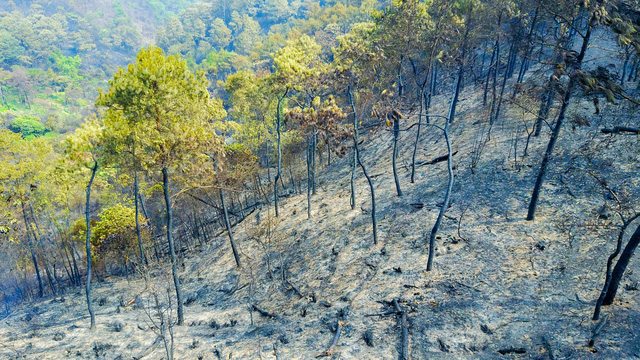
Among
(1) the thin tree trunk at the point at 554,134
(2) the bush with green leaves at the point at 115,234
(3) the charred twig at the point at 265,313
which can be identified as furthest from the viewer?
(2) the bush with green leaves at the point at 115,234

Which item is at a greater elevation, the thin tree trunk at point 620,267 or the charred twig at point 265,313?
the thin tree trunk at point 620,267

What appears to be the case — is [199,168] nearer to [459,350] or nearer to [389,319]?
[389,319]

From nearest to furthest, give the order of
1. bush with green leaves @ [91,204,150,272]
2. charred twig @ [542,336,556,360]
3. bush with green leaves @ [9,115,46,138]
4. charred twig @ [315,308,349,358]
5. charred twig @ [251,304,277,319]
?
charred twig @ [542,336,556,360] → charred twig @ [315,308,349,358] → charred twig @ [251,304,277,319] → bush with green leaves @ [91,204,150,272] → bush with green leaves @ [9,115,46,138]

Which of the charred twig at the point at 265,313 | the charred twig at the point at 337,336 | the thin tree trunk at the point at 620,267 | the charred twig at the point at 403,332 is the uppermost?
the thin tree trunk at the point at 620,267

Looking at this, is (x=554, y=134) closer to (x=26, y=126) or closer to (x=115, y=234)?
(x=115, y=234)

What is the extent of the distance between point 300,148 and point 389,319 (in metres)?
24.6

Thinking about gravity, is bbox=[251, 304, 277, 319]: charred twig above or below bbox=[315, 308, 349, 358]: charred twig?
below

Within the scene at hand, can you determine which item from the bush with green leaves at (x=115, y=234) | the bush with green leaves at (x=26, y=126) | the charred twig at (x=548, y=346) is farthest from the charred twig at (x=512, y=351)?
the bush with green leaves at (x=26, y=126)

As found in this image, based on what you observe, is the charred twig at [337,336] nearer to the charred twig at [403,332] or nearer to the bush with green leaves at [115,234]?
the charred twig at [403,332]

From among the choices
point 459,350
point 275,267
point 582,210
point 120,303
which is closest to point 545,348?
point 459,350

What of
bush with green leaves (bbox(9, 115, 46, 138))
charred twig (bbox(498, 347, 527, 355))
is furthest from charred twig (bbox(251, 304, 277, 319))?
bush with green leaves (bbox(9, 115, 46, 138))

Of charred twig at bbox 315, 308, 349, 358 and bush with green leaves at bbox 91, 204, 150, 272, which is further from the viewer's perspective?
bush with green leaves at bbox 91, 204, 150, 272

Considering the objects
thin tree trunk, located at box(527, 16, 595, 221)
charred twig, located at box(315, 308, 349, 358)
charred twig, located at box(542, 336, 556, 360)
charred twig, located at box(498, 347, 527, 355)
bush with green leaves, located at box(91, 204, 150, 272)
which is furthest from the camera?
bush with green leaves, located at box(91, 204, 150, 272)

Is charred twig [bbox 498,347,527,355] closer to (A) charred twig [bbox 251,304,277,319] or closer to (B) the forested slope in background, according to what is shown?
(B) the forested slope in background
